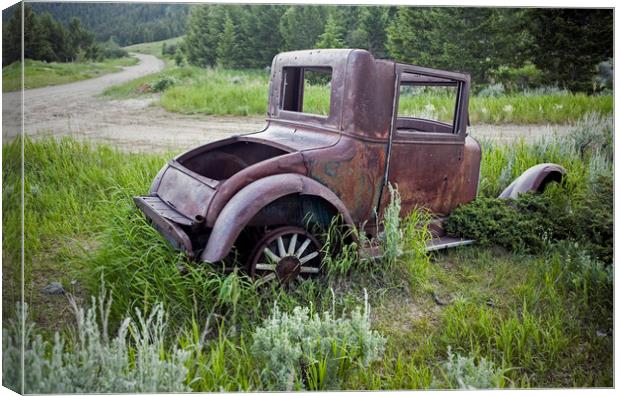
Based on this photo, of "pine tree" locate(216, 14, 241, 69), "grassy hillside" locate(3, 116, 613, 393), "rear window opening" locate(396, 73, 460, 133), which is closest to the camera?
"grassy hillside" locate(3, 116, 613, 393)

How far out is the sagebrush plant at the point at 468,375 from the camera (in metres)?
2.92

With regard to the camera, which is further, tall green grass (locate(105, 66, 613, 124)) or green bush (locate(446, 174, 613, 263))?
tall green grass (locate(105, 66, 613, 124))

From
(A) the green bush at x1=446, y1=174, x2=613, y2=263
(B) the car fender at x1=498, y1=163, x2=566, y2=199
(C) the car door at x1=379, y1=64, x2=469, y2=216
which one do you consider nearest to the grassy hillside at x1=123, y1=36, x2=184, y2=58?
(C) the car door at x1=379, y1=64, x2=469, y2=216

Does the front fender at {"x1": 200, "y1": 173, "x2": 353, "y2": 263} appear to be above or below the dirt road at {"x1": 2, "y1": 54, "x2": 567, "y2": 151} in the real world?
below

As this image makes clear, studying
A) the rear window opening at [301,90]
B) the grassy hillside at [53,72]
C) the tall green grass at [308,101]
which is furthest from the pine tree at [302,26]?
the grassy hillside at [53,72]

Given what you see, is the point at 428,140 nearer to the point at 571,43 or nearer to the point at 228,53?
the point at 571,43

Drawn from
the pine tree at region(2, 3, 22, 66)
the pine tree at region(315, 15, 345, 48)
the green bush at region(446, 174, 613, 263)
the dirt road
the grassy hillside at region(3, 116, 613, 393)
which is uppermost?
the pine tree at region(315, 15, 345, 48)

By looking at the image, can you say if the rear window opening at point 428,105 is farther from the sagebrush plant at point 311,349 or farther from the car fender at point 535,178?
the sagebrush plant at point 311,349

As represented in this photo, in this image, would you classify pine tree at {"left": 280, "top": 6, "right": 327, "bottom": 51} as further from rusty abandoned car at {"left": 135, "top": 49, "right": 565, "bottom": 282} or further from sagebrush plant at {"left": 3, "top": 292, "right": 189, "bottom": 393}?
sagebrush plant at {"left": 3, "top": 292, "right": 189, "bottom": 393}

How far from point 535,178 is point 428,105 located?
0.91 meters

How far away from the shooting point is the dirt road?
121 inches

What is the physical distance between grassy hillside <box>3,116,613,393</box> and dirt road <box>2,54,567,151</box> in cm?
11

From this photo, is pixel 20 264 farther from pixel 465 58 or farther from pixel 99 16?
pixel 465 58

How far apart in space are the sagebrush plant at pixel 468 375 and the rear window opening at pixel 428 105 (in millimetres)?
1688
